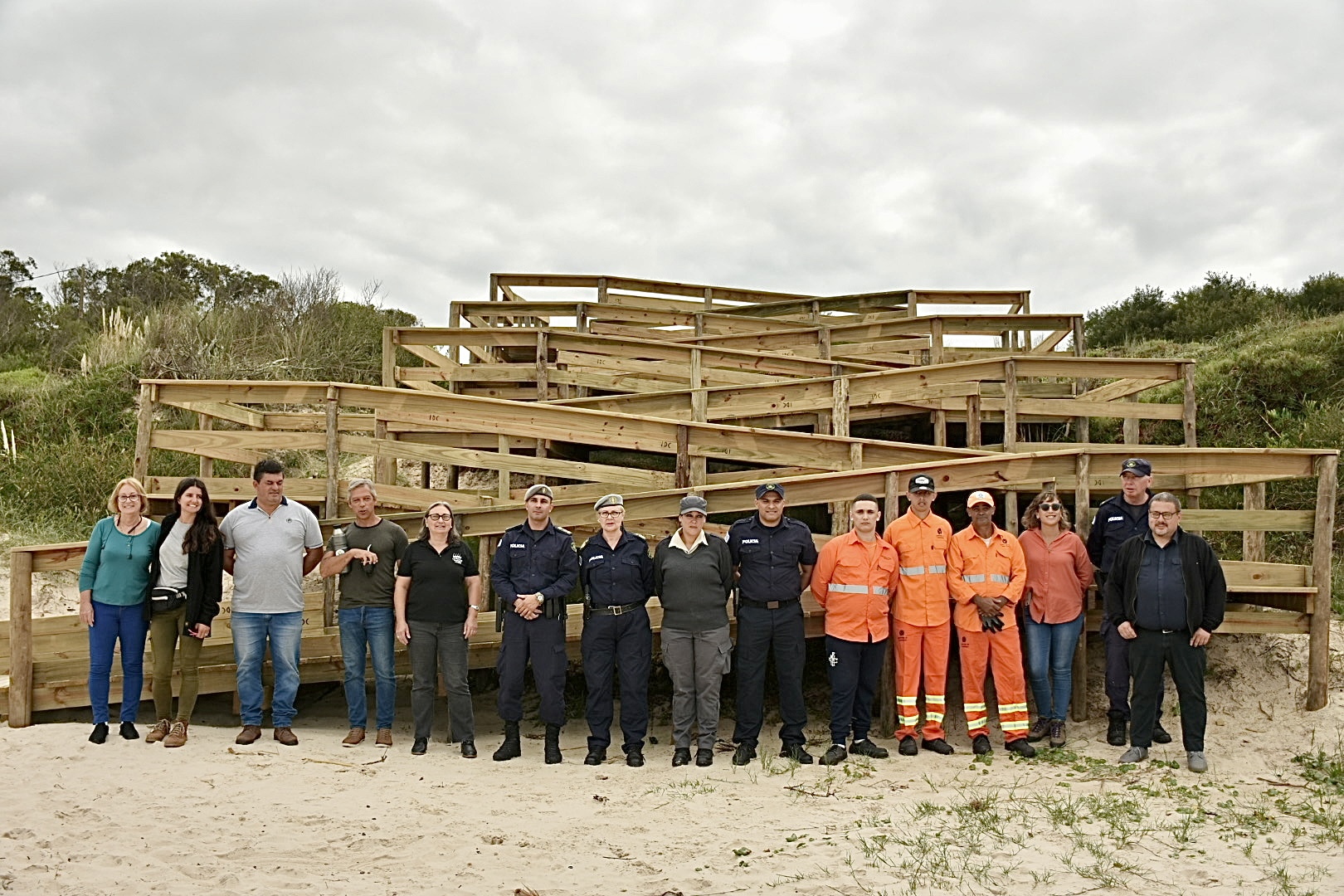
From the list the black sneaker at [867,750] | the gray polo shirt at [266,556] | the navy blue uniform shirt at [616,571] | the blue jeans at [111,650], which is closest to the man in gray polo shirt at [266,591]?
the gray polo shirt at [266,556]

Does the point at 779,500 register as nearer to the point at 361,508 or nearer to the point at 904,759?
the point at 904,759

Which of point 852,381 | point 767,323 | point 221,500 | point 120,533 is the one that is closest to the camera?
point 120,533

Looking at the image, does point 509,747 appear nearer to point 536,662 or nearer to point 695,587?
point 536,662

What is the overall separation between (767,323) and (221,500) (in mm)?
7854

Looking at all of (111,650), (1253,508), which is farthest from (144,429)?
(1253,508)

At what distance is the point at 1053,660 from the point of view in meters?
6.25

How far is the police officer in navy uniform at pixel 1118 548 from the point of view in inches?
241

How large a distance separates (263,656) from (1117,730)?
16.8 feet

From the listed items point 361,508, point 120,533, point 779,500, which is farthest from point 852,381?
point 120,533

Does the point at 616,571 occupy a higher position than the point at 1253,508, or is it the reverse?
the point at 1253,508

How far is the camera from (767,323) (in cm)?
1389

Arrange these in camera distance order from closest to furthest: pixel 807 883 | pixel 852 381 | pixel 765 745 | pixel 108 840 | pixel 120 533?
pixel 807 883 < pixel 108 840 < pixel 120 533 < pixel 765 745 < pixel 852 381

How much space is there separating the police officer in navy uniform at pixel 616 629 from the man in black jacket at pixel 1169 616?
2746mm

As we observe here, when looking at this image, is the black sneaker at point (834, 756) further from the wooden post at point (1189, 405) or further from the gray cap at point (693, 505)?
the wooden post at point (1189, 405)
